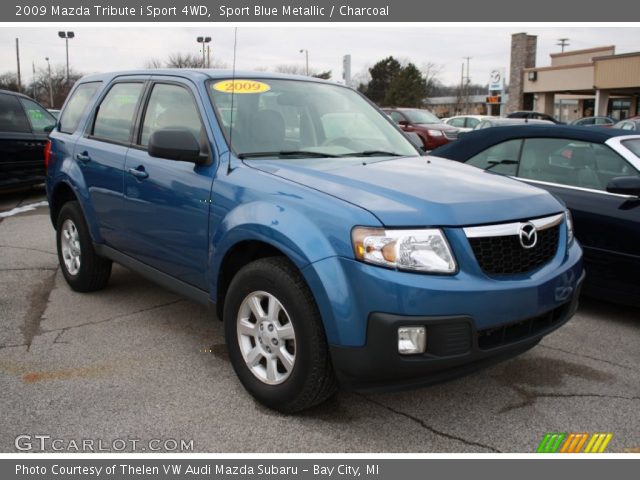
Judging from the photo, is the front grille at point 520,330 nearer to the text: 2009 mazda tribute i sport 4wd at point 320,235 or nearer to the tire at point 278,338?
the text: 2009 mazda tribute i sport 4wd at point 320,235

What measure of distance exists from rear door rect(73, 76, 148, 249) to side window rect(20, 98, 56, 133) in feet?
20.3

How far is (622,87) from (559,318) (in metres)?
39.8

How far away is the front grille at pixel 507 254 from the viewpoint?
2920mm

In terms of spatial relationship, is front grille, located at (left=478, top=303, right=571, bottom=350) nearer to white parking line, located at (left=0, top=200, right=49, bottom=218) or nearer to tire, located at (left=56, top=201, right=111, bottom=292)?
tire, located at (left=56, top=201, right=111, bottom=292)

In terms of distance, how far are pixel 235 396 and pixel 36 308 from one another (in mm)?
2327

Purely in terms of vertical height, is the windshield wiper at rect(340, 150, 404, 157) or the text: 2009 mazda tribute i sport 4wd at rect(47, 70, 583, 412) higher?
the windshield wiper at rect(340, 150, 404, 157)

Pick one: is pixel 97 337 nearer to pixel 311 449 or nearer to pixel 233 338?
pixel 233 338

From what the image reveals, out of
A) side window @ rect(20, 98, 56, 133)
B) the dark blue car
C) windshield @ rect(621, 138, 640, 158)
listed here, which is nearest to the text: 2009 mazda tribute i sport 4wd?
the dark blue car

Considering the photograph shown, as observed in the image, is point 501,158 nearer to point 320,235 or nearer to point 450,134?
point 320,235

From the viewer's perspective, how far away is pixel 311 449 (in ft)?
9.69

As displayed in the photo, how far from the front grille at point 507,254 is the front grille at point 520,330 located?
0.25 meters

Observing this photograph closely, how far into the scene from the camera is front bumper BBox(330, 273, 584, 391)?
2734 mm

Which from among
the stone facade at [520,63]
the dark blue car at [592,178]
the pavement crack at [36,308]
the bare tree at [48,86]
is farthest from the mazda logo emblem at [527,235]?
the bare tree at [48,86]

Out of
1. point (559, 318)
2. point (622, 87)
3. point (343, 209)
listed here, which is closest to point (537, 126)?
point (559, 318)
